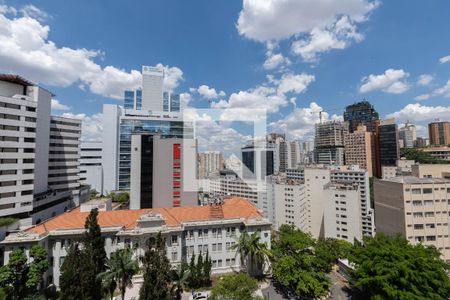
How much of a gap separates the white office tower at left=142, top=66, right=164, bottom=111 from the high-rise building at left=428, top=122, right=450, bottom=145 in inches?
6388

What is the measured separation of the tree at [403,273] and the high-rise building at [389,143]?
8934 centimetres

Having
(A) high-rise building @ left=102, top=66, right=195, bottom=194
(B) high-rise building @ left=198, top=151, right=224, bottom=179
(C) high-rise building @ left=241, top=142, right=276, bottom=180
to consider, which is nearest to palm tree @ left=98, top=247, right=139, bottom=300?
(C) high-rise building @ left=241, top=142, right=276, bottom=180

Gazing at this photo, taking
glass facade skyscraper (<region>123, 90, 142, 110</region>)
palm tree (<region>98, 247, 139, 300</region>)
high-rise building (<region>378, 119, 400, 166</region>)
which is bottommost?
palm tree (<region>98, 247, 139, 300</region>)

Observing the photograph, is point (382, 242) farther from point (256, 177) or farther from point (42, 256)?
point (256, 177)

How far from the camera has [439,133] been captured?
132 meters

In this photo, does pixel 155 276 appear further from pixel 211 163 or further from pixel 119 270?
pixel 211 163

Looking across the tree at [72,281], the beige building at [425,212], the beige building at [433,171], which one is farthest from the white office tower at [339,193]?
the tree at [72,281]

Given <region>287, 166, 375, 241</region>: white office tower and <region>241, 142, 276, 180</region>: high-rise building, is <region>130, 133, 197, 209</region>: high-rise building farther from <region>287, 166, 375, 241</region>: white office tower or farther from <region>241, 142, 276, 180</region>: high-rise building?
<region>287, 166, 375, 241</region>: white office tower

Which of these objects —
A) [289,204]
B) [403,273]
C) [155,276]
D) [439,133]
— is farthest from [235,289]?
[439,133]

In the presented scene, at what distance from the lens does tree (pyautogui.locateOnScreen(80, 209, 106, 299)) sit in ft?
65.4

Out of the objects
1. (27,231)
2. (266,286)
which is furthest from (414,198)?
(27,231)

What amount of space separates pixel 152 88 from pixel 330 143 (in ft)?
339

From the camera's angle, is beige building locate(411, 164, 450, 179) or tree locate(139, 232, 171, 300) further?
beige building locate(411, 164, 450, 179)

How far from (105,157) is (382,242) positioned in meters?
88.5
